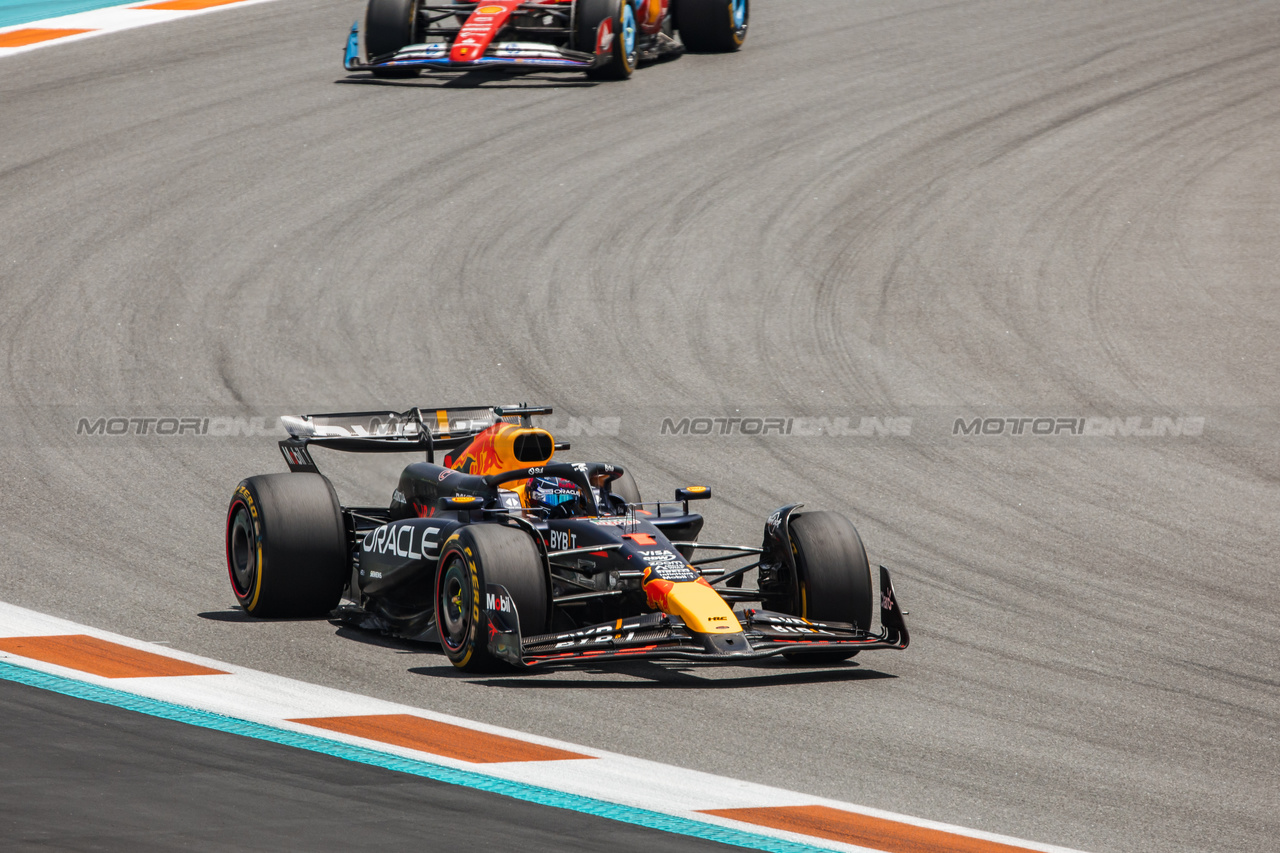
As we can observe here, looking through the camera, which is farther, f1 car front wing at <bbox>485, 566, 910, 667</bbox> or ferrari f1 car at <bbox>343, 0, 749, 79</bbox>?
ferrari f1 car at <bbox>343, 0, 749, 79</bbox>

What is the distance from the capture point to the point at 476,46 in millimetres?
19406

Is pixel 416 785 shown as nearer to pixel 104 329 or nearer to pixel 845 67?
pixel 104 329

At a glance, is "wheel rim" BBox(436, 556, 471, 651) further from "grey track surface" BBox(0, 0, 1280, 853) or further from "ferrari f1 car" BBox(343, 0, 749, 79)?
"ferrari f1 car" BBox(343, 0, 749, 79)

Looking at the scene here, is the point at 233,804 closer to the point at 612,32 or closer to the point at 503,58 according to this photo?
the point at 503,58

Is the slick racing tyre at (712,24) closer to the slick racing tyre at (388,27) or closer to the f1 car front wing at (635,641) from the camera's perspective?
the slick racing tyre at (388,27)

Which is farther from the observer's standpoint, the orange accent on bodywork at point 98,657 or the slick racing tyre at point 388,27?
the slick racing tyre at point 388,27

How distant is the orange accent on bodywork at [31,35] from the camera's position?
2200cm

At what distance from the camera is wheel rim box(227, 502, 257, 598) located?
8.27m

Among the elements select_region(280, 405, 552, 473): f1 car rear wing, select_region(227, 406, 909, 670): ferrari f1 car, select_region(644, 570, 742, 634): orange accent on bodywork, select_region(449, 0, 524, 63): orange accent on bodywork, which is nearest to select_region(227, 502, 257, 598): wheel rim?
select_region(227, 406, 909, 670): ferrari f1 car

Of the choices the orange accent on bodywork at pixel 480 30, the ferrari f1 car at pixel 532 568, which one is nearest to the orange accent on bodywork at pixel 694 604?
the ferrari f1 car at pixel 532 568

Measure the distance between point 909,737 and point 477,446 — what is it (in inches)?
114

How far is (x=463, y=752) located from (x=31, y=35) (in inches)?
769

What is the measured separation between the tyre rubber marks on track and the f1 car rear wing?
5.54 feet

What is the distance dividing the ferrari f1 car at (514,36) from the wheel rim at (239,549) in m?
11.9
